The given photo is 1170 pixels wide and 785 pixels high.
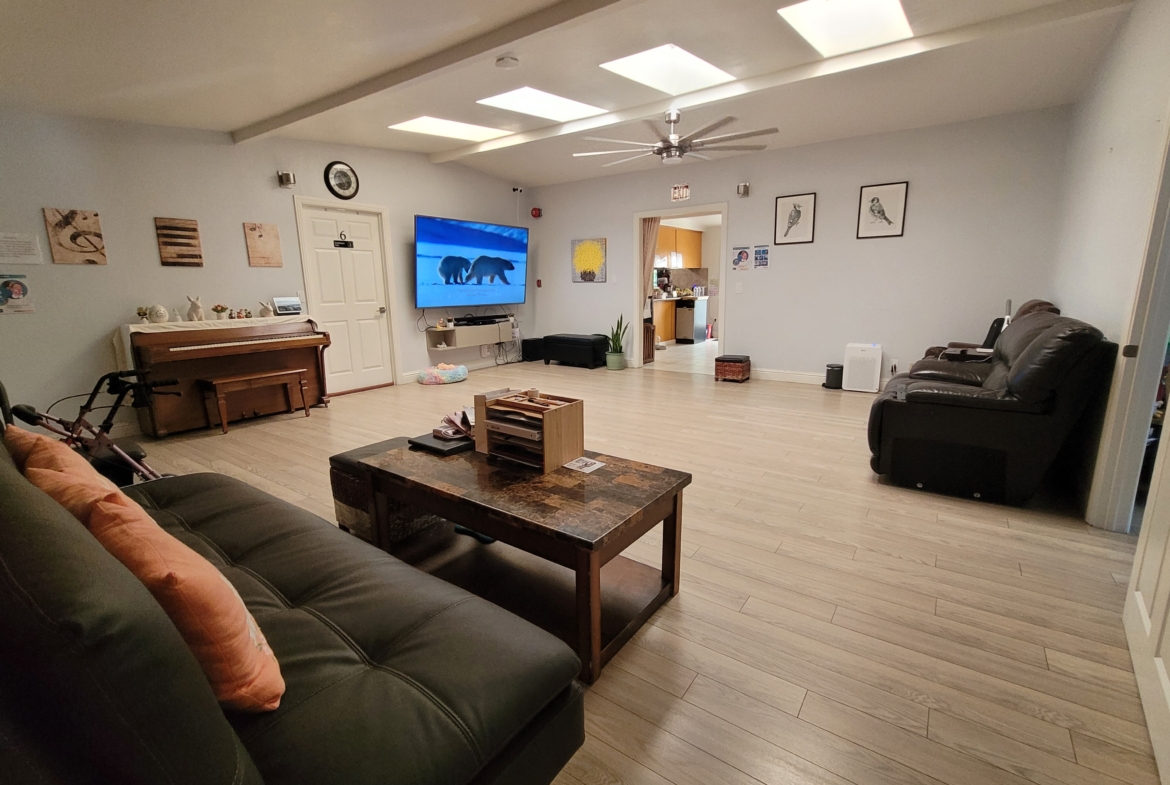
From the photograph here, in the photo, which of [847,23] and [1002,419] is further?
[847,23]

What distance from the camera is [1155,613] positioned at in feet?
4.88

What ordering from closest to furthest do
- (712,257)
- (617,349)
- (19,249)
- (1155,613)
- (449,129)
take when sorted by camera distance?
(1155,613), (19,249), (449,129), (617,349), (712,257)

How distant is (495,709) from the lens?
954 mm

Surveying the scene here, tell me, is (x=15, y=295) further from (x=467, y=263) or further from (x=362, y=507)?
(x=467, y=263)

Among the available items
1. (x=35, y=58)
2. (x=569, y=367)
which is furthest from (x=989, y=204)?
(x=35, y=58)

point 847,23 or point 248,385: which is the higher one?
point 847,23

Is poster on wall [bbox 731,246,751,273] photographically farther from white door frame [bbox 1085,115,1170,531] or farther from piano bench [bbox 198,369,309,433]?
piano bench [bbox 198,369,309,433]

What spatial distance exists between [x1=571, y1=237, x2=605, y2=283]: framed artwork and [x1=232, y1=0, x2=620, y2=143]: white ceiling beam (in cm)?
391

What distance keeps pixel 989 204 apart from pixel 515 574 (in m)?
5.39

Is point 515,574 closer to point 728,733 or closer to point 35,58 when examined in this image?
point 728,733

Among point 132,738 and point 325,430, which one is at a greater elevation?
point 132,738

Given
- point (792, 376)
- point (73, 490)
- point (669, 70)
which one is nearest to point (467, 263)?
point (669, 70)

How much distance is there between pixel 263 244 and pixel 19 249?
5.31 ft

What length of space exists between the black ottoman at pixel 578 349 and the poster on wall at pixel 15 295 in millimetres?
5161
